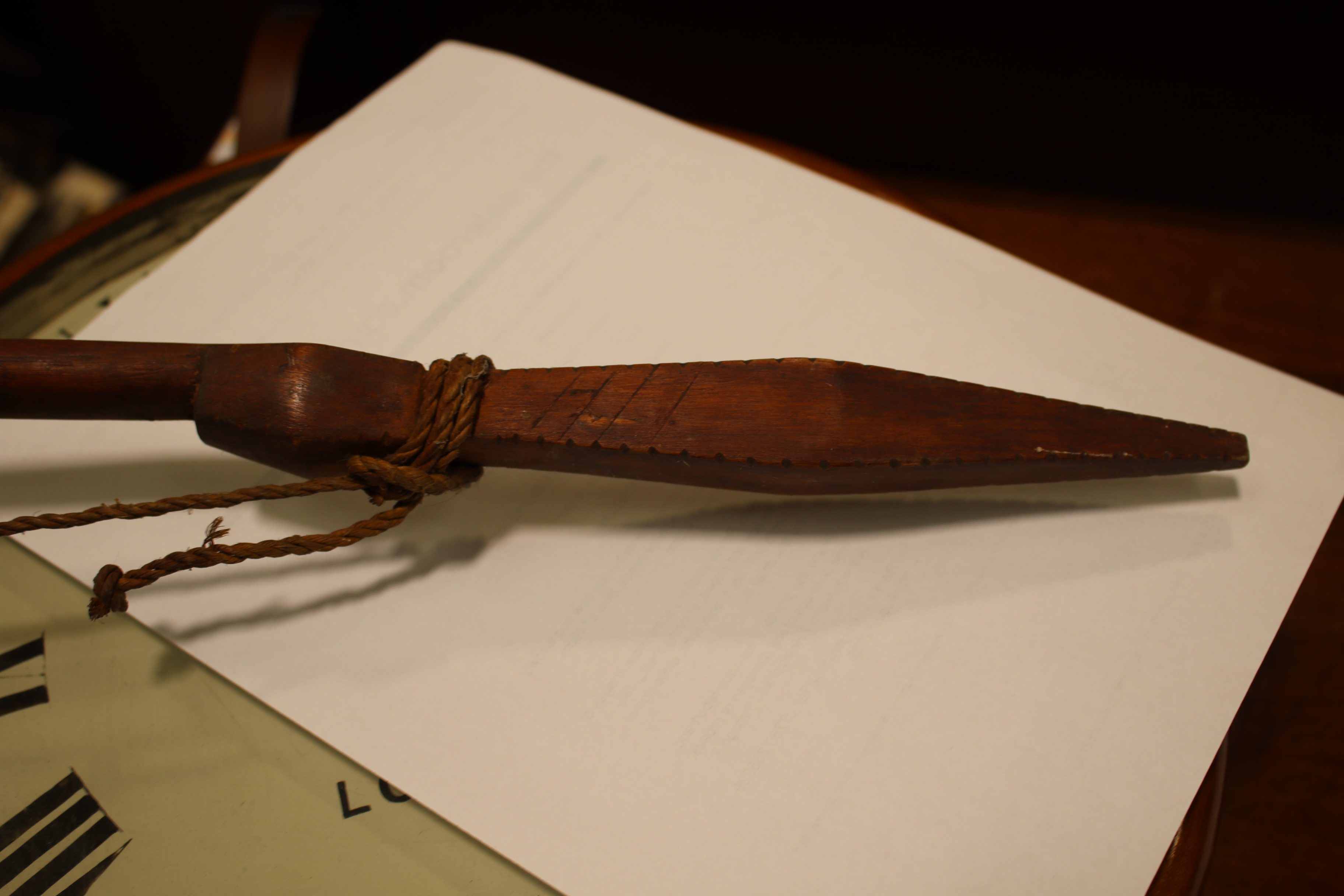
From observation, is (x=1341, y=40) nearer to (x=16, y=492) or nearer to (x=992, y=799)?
(x=992, y=799)

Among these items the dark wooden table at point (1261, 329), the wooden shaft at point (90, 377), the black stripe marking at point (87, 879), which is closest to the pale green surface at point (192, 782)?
the black stripe marking at point (87, 879)

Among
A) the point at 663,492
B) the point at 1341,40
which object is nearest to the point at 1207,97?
the point at 1341,40

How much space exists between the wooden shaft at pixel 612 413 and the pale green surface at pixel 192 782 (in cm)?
20

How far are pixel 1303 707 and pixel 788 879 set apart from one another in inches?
21.6

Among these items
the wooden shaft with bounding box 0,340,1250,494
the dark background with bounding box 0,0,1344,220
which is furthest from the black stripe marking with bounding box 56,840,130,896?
Answer: the dark background with bounding box 0,0,1344,220

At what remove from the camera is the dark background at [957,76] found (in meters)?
1.02

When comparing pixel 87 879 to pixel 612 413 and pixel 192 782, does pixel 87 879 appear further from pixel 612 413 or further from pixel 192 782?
pixel 612 413

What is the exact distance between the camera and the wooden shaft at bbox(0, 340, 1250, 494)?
606mm

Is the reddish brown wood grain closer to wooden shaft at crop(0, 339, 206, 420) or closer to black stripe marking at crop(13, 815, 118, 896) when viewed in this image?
wooden shaft at crop(0, 339, 206, 420)

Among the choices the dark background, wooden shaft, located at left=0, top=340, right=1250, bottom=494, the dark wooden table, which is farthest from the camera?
the dark background

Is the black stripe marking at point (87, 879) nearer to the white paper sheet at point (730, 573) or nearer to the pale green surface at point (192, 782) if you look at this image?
the pale green surface at point (192, 782)

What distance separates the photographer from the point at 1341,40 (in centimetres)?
94

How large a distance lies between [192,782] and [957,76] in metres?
1.17

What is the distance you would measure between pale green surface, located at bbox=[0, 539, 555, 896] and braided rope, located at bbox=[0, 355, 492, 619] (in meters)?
0.09
